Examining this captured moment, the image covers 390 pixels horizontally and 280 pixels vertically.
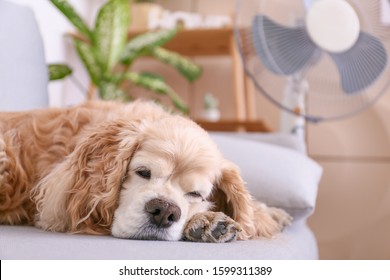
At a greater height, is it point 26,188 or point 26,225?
point 26,188

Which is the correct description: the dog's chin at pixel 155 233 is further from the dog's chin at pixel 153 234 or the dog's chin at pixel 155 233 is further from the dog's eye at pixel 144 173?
the dog's eye at pixel 144 173

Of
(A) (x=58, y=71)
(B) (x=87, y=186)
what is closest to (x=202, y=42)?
(A) (x=58, y=71)

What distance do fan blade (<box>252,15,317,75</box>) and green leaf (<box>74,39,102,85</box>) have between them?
4.25ft

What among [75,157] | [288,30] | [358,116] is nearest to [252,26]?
[288,30]

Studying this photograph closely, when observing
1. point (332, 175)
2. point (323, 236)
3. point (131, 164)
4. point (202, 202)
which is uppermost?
point (131, 164)

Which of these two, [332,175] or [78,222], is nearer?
[78,222]

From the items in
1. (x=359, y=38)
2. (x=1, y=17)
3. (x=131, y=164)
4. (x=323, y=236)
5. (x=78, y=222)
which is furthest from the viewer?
(x=323, y=236)

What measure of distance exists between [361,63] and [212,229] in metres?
1.45

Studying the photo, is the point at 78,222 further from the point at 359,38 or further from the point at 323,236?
the point at 323,236

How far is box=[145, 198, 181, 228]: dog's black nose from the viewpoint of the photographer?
5.12ft

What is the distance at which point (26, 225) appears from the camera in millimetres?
1804

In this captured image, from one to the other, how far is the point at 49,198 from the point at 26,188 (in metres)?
0.21

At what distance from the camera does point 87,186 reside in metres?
1.68

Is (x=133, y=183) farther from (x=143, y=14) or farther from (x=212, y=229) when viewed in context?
(x=143, y=14)
